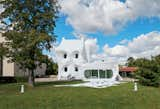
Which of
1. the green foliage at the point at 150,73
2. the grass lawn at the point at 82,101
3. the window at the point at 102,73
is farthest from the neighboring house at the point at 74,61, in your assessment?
the grass lawn at the point at 82,101

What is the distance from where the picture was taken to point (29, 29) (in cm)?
3691

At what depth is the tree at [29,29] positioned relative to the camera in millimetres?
34906

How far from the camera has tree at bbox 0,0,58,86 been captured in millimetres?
34906

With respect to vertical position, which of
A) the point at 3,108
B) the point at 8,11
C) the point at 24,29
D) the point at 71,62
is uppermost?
the point at 8,11

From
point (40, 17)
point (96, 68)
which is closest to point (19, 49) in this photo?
point (40, 17)

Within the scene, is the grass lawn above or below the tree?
below

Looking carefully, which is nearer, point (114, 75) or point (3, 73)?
point (114, 75)

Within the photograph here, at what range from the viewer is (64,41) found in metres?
62.4

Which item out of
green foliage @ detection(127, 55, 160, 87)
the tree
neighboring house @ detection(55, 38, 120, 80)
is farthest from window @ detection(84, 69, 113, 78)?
the tree

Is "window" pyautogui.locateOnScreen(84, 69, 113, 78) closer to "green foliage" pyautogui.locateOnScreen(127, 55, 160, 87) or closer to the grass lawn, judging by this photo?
"green foliage" pyautogui.locateOnScreen(127, 55, 160, 87)

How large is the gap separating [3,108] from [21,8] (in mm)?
23589

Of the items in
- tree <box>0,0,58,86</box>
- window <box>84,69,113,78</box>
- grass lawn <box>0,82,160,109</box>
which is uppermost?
tree <box>0,0,58,86</box>

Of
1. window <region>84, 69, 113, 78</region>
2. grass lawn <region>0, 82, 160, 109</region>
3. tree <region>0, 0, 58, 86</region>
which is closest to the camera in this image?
grass lawn <region>0, 82, 160, 109</region>

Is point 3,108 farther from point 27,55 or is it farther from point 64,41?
point 64,41
